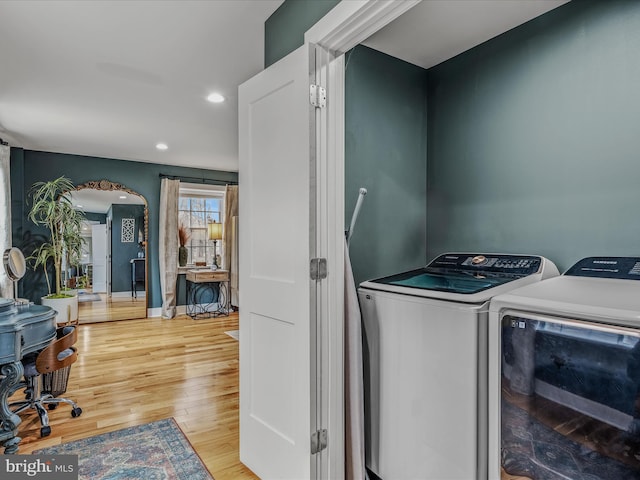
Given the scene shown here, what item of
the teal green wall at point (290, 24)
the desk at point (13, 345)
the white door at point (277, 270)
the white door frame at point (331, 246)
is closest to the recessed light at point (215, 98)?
the teal green wall at point (290, 24)

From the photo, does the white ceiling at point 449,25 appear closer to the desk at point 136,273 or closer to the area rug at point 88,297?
the desk at point 136,273

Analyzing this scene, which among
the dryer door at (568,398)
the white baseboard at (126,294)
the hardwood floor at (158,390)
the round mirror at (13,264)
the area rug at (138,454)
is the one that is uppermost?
the round mirror at (13,264)

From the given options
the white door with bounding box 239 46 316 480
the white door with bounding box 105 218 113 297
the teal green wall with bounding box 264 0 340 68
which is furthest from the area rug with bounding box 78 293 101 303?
the teal green wall with bounding box 264 0 340 68

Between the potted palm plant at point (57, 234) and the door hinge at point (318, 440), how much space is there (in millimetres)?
4665

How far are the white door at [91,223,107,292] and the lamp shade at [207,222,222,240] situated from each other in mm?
1542

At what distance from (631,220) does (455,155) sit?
1026 mm

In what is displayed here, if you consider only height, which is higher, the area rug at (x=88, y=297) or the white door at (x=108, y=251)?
the white door at (x=108, y=251)

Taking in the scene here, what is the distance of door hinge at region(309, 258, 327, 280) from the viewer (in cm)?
164

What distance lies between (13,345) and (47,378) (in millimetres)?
986

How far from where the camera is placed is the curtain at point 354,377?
5.79 feet

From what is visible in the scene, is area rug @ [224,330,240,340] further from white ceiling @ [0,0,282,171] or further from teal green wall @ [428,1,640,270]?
teal green wall @ [428,1,640,270]

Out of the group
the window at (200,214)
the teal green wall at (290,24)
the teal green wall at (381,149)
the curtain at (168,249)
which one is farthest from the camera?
the window at (200,214)

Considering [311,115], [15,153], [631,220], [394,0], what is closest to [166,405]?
[311,115]

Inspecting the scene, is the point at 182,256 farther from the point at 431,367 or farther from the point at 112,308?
the point at 431,367
